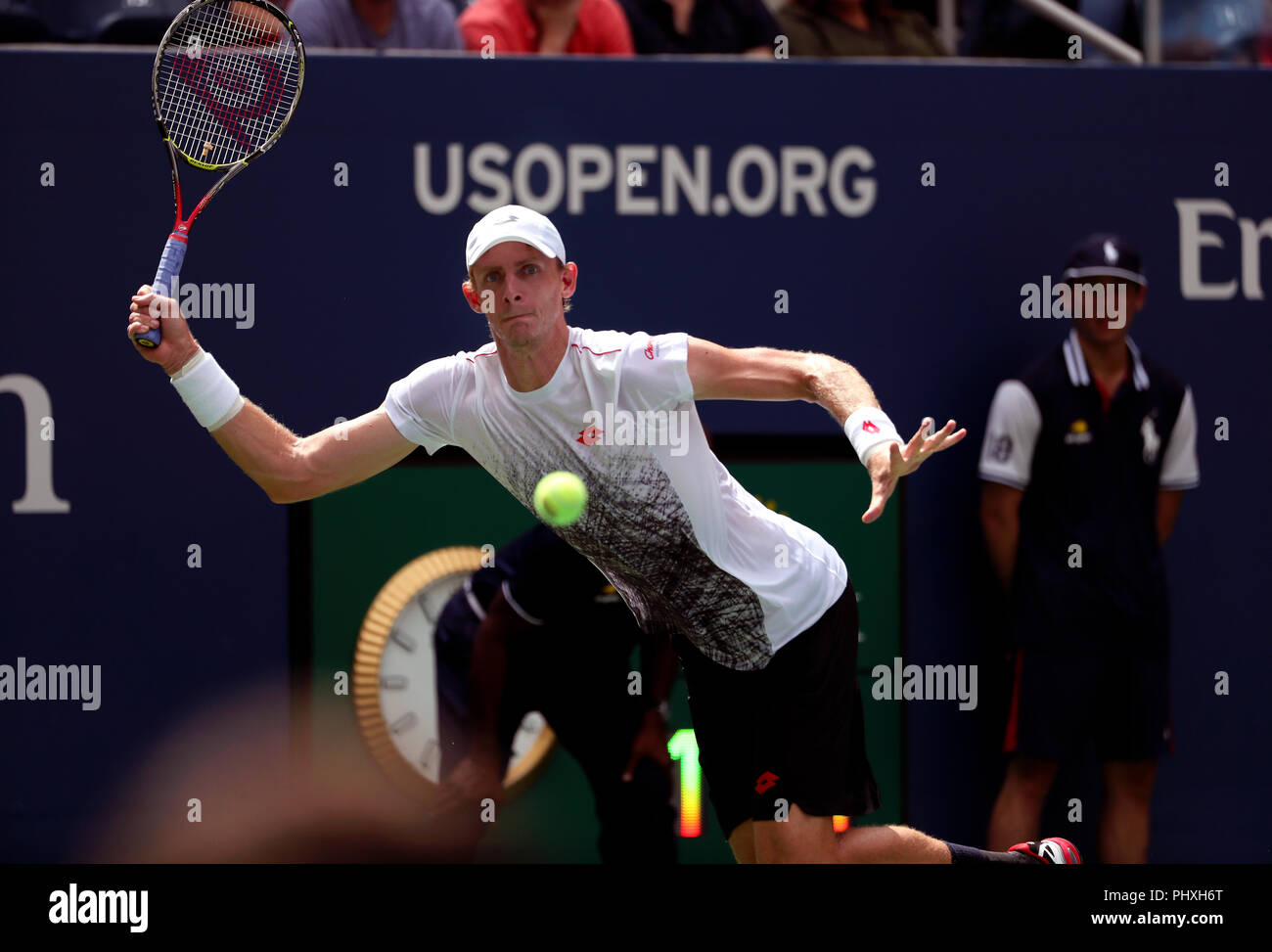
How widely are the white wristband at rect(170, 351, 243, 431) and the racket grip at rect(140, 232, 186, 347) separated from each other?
11 cm

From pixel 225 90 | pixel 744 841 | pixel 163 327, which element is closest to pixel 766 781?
pixel 744 841

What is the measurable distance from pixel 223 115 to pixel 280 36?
0.96ft

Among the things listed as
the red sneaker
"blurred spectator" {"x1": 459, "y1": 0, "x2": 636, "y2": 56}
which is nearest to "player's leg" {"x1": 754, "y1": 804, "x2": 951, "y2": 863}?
the red sneaker

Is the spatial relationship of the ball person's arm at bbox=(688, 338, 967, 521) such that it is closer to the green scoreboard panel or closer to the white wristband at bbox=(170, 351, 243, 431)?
the white wristband at bbox=(170, 351, 243, 431)

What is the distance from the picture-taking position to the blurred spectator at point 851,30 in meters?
5.51

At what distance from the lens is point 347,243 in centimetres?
512

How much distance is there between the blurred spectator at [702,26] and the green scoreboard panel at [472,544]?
1343 millimetres

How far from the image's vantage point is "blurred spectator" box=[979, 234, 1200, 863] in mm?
5094

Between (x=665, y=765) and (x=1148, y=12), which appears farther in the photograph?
(x=1148, y=12)

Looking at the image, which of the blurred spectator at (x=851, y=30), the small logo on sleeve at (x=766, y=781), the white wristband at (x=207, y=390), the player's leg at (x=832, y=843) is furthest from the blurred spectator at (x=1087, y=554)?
the white wristband at (x=207, y=390)

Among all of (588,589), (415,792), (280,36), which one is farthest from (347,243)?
(415,792)

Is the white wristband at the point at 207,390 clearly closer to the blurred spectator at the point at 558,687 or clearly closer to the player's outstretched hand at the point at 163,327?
the player's outstretched hand at the point at 163,327

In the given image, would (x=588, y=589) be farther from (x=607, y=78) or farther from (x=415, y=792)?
(x=607, y=78)

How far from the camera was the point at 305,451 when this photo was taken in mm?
3711
